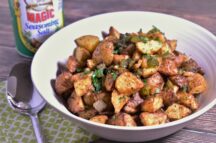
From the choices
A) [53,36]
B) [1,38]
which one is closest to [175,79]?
[53,36]

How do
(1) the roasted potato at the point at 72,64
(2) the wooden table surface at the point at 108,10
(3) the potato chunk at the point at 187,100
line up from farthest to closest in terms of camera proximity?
(2) the wooden table surface at the point at 108,10, (1) the roasted potato at the point at 72,64, (3) the potato chunk at the point at 187,100

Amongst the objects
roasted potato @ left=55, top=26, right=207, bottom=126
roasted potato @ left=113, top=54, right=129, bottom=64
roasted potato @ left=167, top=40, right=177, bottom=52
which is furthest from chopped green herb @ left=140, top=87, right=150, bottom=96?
roasted potato @ left=167, top=40, right=177, bottom=52

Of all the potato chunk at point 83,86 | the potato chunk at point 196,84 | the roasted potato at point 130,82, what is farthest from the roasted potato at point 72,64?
the potato chunk at point 196,84

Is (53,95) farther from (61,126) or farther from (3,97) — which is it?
(3,97)

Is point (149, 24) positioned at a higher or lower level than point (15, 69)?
higher

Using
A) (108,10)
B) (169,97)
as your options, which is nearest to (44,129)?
(169,97)

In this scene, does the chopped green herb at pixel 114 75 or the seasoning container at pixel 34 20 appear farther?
the seasoning container at pixel 34 20

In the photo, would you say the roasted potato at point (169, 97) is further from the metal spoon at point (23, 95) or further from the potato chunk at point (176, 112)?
the metal spoon at point (23, 95)
